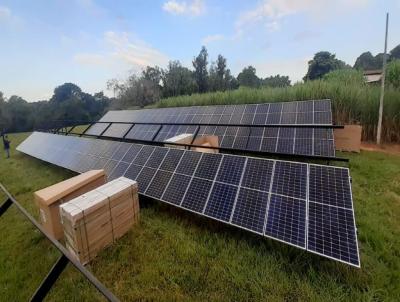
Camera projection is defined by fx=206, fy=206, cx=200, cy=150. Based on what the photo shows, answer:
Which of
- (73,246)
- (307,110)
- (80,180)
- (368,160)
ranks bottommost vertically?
(368,160)

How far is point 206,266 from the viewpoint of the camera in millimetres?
2730

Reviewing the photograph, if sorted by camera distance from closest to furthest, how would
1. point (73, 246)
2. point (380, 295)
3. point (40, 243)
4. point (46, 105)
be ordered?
point (380, 295), point (73, 246), point (40, 243), point (46, 105)

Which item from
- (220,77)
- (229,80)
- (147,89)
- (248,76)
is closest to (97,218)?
(147,89)

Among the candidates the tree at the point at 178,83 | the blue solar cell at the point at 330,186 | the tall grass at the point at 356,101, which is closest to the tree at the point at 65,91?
the tree at the point at 178,83

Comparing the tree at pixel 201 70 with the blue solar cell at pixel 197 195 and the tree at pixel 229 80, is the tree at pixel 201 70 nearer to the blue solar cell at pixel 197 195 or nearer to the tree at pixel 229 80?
the tree at pixel 229 80

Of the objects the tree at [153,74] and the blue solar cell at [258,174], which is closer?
the blue solar cell at [258,174]

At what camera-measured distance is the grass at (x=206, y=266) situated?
234 cm

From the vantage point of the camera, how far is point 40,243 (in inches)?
138

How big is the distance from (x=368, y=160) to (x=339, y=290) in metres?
6.31

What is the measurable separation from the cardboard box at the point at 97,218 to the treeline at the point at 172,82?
29.6 metres

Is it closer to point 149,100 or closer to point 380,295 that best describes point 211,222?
point 380,295

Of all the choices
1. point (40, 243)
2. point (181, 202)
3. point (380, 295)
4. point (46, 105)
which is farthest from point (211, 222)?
point (46, 105)

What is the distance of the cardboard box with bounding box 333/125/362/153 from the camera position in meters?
7.74

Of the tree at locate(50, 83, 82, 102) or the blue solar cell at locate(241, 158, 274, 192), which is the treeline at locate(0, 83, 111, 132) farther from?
the blue solar cell at locate(241, 158, 274, 192)
